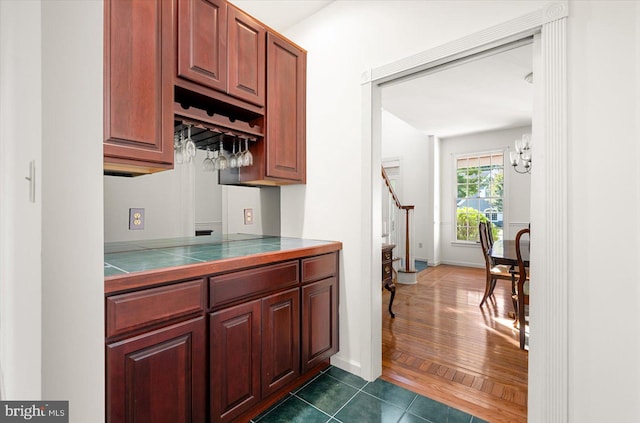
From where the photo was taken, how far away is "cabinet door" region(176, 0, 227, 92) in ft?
5.27

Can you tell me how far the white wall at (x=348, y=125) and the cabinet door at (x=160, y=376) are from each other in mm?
1100

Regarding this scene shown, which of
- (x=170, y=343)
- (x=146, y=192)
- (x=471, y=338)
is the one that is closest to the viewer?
(x=170, y=343)

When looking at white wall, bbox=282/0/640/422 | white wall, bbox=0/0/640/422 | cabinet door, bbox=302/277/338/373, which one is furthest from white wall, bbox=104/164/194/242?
white wall, bbox=282/0/640/422

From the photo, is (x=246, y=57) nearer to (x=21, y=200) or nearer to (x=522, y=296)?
(x=21, y=200)

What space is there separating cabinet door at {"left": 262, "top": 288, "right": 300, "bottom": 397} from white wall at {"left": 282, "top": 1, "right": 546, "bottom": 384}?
47 centimetres

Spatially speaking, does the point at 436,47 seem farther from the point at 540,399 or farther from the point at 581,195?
the point at 540,399

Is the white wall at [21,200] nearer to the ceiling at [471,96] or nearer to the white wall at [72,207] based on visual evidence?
the white wall at [72,207]

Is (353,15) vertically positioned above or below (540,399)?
above

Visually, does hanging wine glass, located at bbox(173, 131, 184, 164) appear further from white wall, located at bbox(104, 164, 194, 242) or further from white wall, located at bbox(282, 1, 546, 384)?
white wall, located at bbox(282, 1, 546, 384)

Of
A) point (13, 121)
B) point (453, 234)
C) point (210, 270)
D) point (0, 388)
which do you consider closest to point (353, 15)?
point (210, 270)

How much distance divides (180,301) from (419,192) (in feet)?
19.3

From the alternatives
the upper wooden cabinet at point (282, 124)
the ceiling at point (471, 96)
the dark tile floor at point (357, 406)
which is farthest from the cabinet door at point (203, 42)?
the dark tile floor at point (357, 406)

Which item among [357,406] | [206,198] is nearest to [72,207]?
[206,198]

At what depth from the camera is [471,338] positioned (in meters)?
2.69
